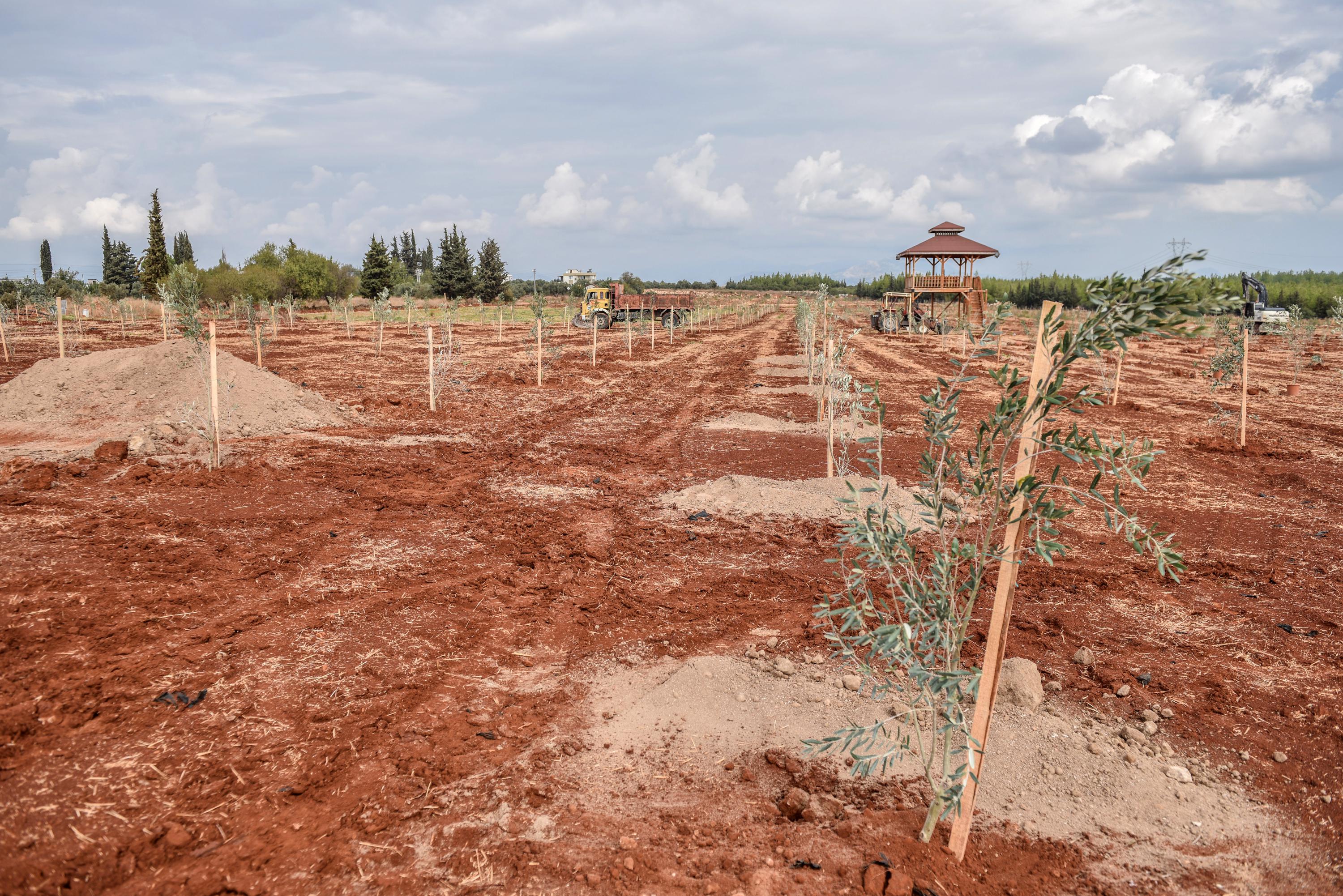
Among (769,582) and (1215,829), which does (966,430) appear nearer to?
(769,582)

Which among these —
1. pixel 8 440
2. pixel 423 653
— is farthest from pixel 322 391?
pixel 423 653

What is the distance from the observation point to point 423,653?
5930 mm

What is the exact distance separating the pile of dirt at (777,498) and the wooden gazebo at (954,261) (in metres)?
31.6

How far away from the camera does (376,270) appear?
61.6 meters

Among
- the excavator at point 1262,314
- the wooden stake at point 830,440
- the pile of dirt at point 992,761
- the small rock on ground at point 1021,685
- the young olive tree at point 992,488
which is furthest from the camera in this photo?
the excavator at point 1262,314

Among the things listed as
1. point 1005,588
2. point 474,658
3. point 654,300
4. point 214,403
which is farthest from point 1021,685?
point 654,300

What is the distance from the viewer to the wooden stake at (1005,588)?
305cm

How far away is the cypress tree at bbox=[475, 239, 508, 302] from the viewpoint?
2781 inches

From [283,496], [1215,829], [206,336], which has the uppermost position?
[206,336]

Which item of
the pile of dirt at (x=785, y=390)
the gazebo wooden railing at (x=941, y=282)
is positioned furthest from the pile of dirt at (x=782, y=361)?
the gazebo wooden railing at (x=941, y=282)

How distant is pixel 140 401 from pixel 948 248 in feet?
122

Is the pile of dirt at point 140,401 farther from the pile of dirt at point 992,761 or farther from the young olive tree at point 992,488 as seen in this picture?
the young olive tree at point 992,488

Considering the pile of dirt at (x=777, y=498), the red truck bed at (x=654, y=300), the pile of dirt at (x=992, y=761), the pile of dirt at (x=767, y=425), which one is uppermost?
the red truck bed at (x=654, y=300)

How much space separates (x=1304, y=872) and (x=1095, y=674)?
210cm
